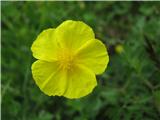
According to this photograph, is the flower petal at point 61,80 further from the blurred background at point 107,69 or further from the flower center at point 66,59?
the blurred background at point 107,69

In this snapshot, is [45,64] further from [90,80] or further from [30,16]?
[30,16]

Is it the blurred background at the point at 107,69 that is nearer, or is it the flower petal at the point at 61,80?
the flower petal at the point at 61,80

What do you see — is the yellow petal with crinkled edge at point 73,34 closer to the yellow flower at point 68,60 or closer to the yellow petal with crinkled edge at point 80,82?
the yellow flower at point 68,60

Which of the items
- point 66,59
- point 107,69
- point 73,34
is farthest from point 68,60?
point 107,69

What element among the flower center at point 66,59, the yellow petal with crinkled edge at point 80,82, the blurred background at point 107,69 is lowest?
the blurred background at point 107,69

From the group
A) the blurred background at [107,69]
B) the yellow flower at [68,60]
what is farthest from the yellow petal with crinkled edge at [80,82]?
the blurred background at [107,69]

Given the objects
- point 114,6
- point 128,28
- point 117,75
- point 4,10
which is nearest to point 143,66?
point 117,75

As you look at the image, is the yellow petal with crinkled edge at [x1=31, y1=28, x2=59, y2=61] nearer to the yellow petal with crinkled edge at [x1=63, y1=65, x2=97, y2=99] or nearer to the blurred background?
the yellow petal with crinkled edge at [x1=63, y1=65, x2=97, y2=99]

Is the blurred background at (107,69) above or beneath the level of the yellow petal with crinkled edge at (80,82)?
beneath
